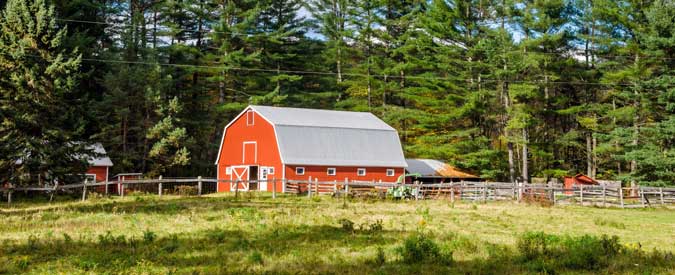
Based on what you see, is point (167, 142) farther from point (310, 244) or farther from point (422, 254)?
point (422, 254)

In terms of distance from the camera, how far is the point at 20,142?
33000 millimetres

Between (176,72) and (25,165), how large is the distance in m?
24.0

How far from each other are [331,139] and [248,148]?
5868 mm

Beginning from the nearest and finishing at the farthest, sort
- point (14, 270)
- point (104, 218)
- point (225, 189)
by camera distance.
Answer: point (14, 270) < point (104, 218) < point (225, 189)

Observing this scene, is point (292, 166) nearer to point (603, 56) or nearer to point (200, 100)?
point (200, 100)

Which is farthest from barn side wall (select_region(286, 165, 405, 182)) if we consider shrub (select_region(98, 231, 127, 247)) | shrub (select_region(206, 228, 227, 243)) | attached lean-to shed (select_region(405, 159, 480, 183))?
shrub (select_region(98, 231, 127, 247))

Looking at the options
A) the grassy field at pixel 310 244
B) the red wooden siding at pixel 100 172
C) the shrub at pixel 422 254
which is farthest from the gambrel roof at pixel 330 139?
the shrub at pixel 422 254

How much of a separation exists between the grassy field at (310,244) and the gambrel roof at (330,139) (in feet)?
66.3

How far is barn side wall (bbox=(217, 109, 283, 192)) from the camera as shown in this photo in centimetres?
4394

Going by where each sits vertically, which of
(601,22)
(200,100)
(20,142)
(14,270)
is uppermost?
(601,22)

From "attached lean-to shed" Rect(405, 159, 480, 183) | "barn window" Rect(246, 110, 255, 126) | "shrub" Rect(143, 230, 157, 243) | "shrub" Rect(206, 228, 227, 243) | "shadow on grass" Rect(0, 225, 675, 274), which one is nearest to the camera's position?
"shadow on grass" Rect(0, 225, 675, 274)

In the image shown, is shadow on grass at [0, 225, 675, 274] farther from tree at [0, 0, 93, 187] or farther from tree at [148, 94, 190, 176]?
tree at [148, 94, 190, 176]

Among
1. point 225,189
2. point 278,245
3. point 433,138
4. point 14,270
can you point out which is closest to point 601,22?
point 433,138

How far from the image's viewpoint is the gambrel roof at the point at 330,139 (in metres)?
43.7
